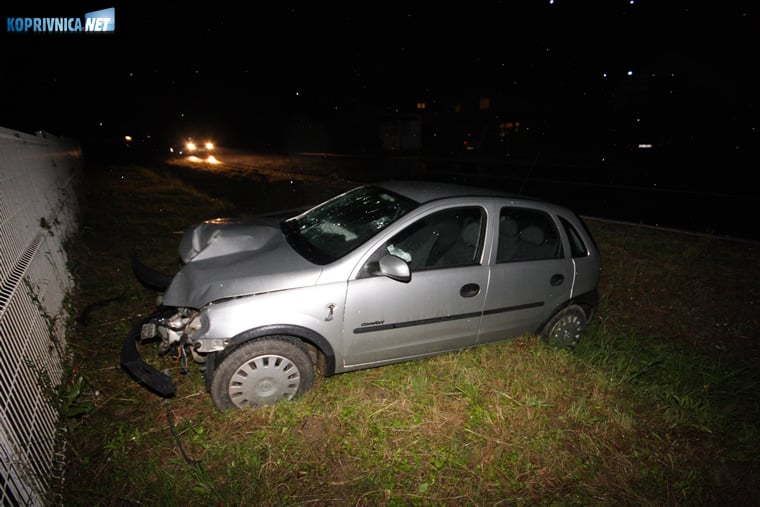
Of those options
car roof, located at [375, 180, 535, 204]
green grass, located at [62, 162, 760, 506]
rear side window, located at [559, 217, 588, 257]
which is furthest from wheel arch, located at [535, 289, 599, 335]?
car roof, located at [375, 180, 535, 204]

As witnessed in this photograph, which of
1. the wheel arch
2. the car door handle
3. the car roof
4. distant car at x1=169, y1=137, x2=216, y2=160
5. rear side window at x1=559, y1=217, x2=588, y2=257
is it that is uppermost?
distant car at x1=169, y1=137, x2=216, y2=160

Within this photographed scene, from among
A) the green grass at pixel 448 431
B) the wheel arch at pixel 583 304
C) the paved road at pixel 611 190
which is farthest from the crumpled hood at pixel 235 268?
the paved road at pixel 611 190

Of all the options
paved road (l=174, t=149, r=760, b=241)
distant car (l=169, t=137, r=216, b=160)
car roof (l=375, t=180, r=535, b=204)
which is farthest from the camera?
distant car (l=169, t=137, r=216, b=160)

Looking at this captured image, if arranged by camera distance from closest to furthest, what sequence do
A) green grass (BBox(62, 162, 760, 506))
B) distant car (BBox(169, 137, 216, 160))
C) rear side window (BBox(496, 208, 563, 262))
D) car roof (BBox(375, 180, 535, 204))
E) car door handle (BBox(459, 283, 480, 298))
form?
1. green grass (BBox(62, 162, 760, 506))
2. car door handle (BBox(459, 283, 480, 298))
3. car roof (BBox(375, 180, 535, 204))
4. rear side window (BBox(496, 208, 563, 262))
5. distant car (BBox(169, 137, 216, 160))

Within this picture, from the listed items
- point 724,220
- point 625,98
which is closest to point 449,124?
point 625,98

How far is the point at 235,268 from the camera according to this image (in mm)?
2902

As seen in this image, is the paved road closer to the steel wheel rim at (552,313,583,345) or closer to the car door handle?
the steel wheel rim at (552,313,583,345)

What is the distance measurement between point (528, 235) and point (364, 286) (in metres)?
1.79

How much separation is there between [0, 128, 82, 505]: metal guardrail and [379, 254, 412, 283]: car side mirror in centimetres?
224

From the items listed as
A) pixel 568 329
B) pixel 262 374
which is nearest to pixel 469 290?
pixel 568 329

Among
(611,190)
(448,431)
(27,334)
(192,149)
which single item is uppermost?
(192,149)

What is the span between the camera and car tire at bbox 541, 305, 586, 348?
3.94 meters

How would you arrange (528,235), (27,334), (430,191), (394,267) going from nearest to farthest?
(27,334)
(394,267)
(430,191)
(528,235)

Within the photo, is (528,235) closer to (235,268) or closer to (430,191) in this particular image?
(430,191)
